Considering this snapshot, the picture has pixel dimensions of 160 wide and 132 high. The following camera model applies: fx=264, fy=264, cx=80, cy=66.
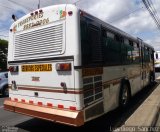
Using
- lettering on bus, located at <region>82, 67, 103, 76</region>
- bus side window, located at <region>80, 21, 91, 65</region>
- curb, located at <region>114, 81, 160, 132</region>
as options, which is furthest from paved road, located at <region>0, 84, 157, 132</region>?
bus side window, located at <region>80, 21, 91, 65</region>

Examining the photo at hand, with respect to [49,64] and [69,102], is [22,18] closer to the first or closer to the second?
[49,64]

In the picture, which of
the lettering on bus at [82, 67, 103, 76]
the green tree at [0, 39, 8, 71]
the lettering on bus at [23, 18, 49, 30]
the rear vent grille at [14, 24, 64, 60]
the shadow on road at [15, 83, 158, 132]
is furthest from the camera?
the green tree at [0, 39, 8, 71]

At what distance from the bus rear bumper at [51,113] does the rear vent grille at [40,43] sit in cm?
125

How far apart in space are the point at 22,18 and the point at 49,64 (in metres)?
1.75

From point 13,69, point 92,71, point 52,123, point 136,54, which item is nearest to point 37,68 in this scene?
point 13,69

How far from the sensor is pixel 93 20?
21.1 ft

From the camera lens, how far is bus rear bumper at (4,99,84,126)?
5.51 meters

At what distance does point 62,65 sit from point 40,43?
93 cm

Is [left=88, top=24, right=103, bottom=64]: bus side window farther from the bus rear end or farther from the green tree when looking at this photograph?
the green tree

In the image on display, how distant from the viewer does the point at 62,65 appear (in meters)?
5.86

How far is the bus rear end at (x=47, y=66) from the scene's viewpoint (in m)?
5.72

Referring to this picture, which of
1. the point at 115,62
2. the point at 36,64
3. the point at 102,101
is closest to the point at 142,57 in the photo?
the point at 115,62

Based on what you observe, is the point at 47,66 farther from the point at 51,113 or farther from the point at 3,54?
the point at 3,54

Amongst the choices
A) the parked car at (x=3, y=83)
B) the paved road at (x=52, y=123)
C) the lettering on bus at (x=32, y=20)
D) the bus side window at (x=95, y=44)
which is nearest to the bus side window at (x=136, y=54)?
the paved road at (x=52, y=123)
